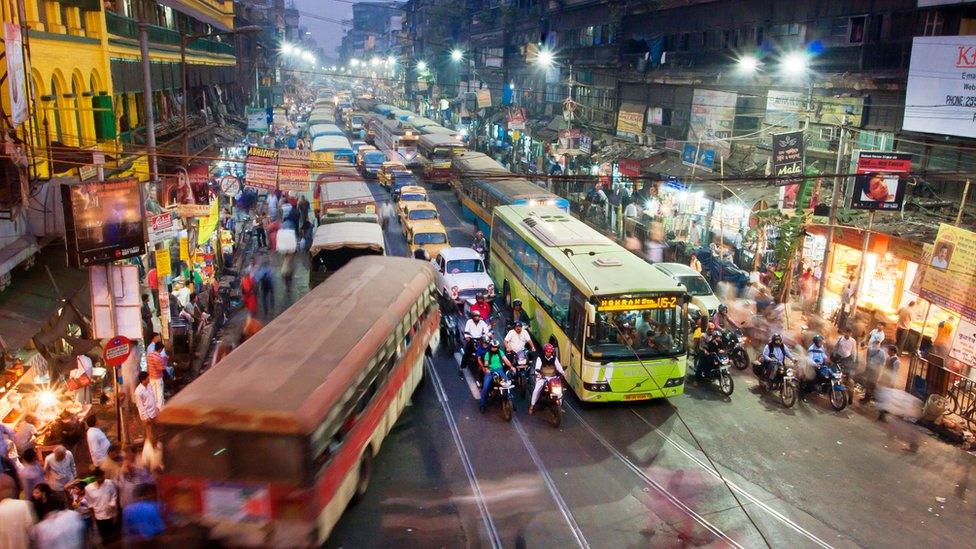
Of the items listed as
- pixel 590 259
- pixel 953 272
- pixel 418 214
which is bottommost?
pixel 418 214

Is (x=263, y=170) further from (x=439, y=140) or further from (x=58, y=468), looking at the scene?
(x=439, y=140)

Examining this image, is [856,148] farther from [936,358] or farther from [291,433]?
[291,433]

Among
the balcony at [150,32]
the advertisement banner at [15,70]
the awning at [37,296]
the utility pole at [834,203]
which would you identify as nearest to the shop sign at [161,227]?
the awning at [37,296]

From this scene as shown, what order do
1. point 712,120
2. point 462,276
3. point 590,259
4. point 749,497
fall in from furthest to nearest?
point 712,120
point 462,276
point 590,259
point 749,497

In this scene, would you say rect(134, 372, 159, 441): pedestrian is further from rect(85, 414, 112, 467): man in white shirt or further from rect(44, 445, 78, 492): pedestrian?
rect(44, 445, 78, 492): pedestrian

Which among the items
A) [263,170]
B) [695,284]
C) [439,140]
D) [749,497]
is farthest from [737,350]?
[439,140]

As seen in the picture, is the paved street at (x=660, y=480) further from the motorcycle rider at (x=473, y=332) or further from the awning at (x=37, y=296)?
the awning at (x=37, y=296)
